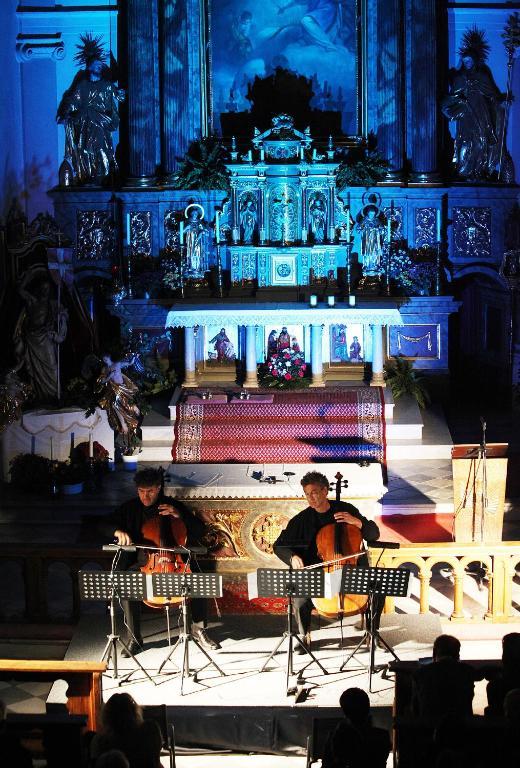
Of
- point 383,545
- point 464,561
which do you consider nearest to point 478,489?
point 464,561

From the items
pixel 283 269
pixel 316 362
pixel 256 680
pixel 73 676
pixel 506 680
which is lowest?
pixel 256 680

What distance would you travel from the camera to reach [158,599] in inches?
396

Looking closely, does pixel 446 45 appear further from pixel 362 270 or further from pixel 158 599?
pixel 158 599

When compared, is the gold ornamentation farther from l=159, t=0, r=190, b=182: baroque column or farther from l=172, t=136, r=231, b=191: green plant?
l=159, t=0, r=190, b=182: baroque column

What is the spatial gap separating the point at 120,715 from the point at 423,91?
14.7m

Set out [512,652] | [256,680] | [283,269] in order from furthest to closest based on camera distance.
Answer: [283,269] < [256,680] < [512,652]

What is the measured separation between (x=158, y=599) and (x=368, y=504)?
9.51 ft

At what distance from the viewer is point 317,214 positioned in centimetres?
1944

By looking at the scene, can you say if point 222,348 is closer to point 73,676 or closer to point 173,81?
point 173,81

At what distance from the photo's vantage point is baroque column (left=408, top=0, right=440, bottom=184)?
19.3 meters

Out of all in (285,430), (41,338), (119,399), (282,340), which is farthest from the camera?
(282,340)

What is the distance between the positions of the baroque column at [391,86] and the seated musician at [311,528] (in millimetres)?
10340

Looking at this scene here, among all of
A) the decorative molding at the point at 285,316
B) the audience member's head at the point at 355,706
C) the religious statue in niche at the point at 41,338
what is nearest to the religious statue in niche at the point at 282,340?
the decorative molding at the point at 285,316

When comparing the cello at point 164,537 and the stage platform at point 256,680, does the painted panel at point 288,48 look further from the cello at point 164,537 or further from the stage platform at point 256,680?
the stage platform at point 256,680
